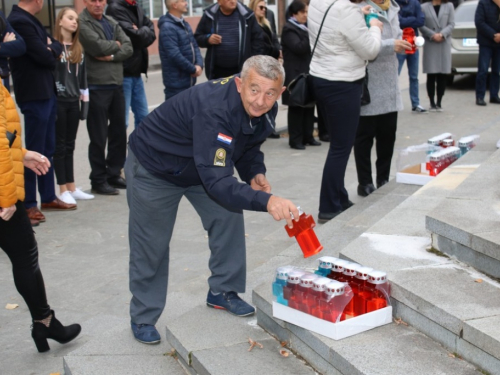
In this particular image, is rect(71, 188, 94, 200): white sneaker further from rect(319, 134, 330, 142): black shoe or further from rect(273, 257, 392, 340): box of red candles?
rect(273, 257, 392, 340): box of red candles

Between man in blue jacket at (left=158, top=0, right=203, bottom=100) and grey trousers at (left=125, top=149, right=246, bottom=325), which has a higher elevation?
man in blue jacket at (left=158, top=0, right=203, bottom=100)

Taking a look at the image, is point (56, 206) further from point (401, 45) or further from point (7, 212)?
point (401, 45)

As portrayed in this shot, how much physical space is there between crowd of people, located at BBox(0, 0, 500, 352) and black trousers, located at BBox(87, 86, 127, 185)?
0.5 inches

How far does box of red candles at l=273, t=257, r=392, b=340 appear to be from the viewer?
10.9ft

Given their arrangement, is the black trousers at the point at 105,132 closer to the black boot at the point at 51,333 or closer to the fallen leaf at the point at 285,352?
the black boot at the point at 51,333

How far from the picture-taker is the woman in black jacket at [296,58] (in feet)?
30.2

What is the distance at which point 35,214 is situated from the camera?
651 cm

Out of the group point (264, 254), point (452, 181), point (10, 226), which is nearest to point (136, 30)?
point (264, 254)

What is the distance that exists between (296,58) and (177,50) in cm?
165

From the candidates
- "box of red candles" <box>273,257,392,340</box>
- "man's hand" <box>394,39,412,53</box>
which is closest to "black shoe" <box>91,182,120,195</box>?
"man's hand" <box>394,39,412,53</box>

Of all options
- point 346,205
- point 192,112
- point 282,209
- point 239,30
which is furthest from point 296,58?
point 282,209

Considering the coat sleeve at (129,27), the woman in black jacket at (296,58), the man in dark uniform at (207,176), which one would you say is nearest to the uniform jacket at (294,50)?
the woman in black jacket at (296,58)

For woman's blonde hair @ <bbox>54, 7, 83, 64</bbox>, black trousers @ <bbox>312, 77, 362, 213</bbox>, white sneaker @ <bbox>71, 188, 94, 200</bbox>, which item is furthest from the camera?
white sneaker @ <bbox>71, 188, 94, 200</bbox>

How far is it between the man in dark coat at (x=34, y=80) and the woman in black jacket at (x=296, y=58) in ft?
11.2
